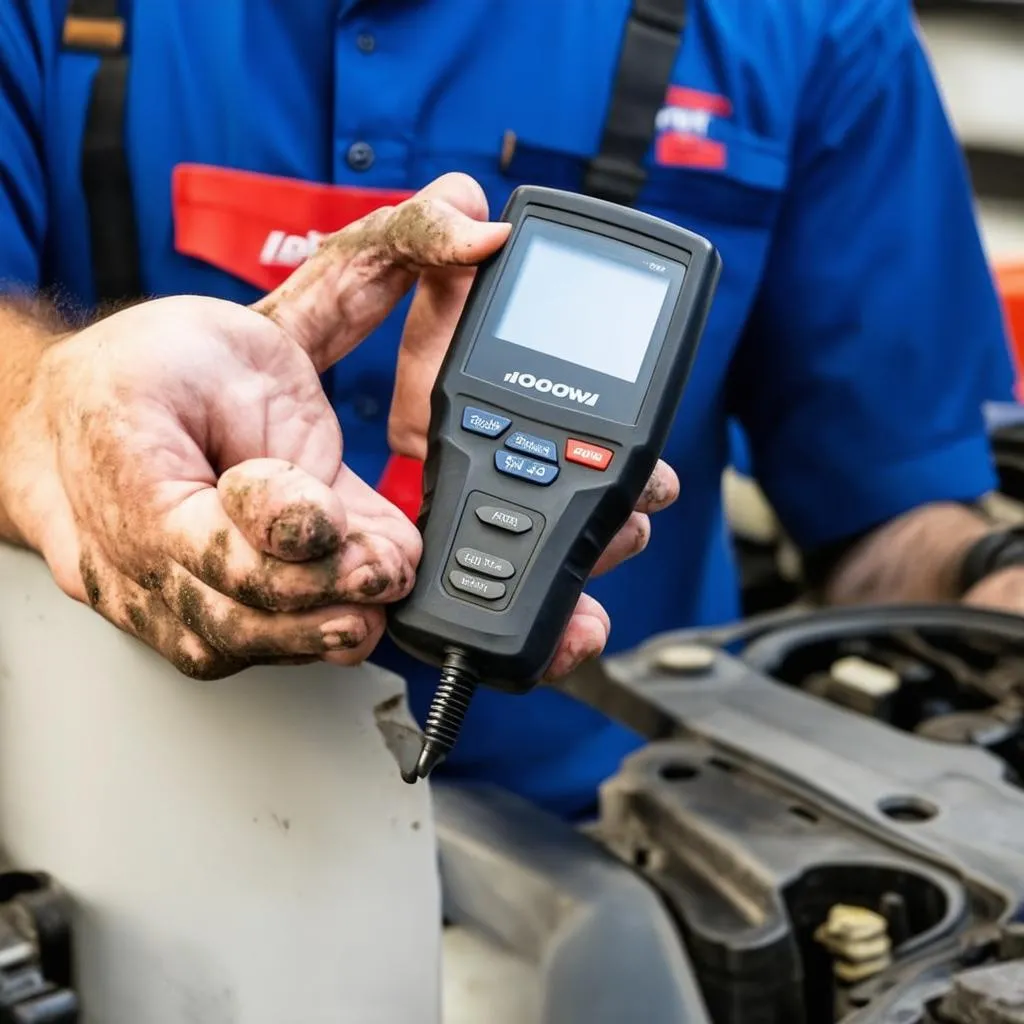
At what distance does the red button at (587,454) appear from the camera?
0.47 metres

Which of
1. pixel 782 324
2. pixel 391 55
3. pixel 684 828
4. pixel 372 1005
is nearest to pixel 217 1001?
pixel 372 1005

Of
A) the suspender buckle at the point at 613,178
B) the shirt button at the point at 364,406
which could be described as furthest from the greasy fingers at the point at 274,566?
the suspender buckle at the point at 613,178

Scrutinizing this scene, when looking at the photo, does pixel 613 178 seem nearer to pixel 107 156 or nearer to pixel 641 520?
pixel 107 156

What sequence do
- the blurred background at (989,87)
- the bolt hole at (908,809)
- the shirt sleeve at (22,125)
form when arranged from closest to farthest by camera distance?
the bolt hole at (908,809), the shirt sleeve at (22,125), the blurred background at (989,87)

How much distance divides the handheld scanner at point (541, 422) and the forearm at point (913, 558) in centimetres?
58

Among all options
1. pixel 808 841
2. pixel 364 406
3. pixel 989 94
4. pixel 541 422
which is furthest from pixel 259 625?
pixel 989 94

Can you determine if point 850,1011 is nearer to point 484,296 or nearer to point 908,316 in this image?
point 484,296

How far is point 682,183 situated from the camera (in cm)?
93

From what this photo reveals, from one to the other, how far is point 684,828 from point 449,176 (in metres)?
0.31

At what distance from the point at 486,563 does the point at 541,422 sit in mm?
65

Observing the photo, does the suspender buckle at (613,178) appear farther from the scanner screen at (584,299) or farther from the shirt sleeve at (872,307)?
the scanner screen at (584,299)

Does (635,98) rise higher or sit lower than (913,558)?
higher

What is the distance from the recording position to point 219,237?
841 mm

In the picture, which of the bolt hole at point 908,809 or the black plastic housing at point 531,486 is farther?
the bolt hole at point 908,809
